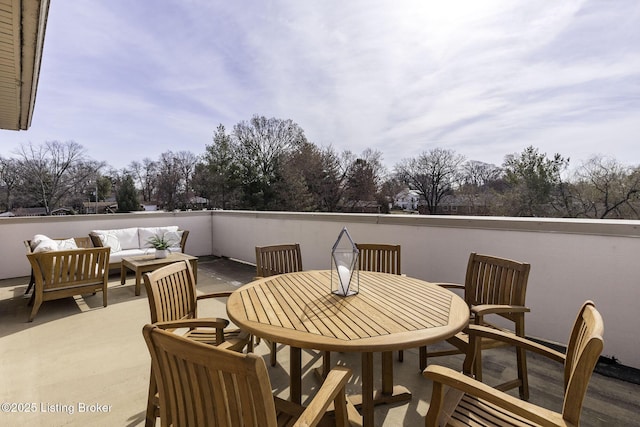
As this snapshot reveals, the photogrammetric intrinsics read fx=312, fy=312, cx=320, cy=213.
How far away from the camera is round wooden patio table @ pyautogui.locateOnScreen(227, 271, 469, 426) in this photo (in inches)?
50.6

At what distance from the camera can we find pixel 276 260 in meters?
2.88

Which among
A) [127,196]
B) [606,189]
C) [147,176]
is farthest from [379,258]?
[147,176]

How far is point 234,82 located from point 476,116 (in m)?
10.6

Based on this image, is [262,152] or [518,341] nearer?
[518,341]

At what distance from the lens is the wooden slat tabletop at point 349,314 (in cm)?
128

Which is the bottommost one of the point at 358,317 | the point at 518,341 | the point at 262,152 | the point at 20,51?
the point at 518,341

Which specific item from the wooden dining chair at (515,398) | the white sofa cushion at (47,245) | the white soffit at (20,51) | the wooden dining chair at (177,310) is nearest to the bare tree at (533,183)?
the wooden dining chair at (515,398)

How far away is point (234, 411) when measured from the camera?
85 centimetres

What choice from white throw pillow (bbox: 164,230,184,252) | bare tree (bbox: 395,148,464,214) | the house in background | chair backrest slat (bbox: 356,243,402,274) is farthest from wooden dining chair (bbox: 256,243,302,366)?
bare tree (bbox: 395,148,464,214)

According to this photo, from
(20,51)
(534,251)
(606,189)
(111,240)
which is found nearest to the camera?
(20,51)

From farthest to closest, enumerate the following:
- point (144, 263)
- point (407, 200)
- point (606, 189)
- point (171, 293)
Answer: point (407, 200) → point (606, 189) → point (144, 263) → point (171, 293)

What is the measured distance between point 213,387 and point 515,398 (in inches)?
38.8

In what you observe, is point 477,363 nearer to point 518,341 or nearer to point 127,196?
point 518,341

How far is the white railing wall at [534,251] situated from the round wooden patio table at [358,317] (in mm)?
1354
